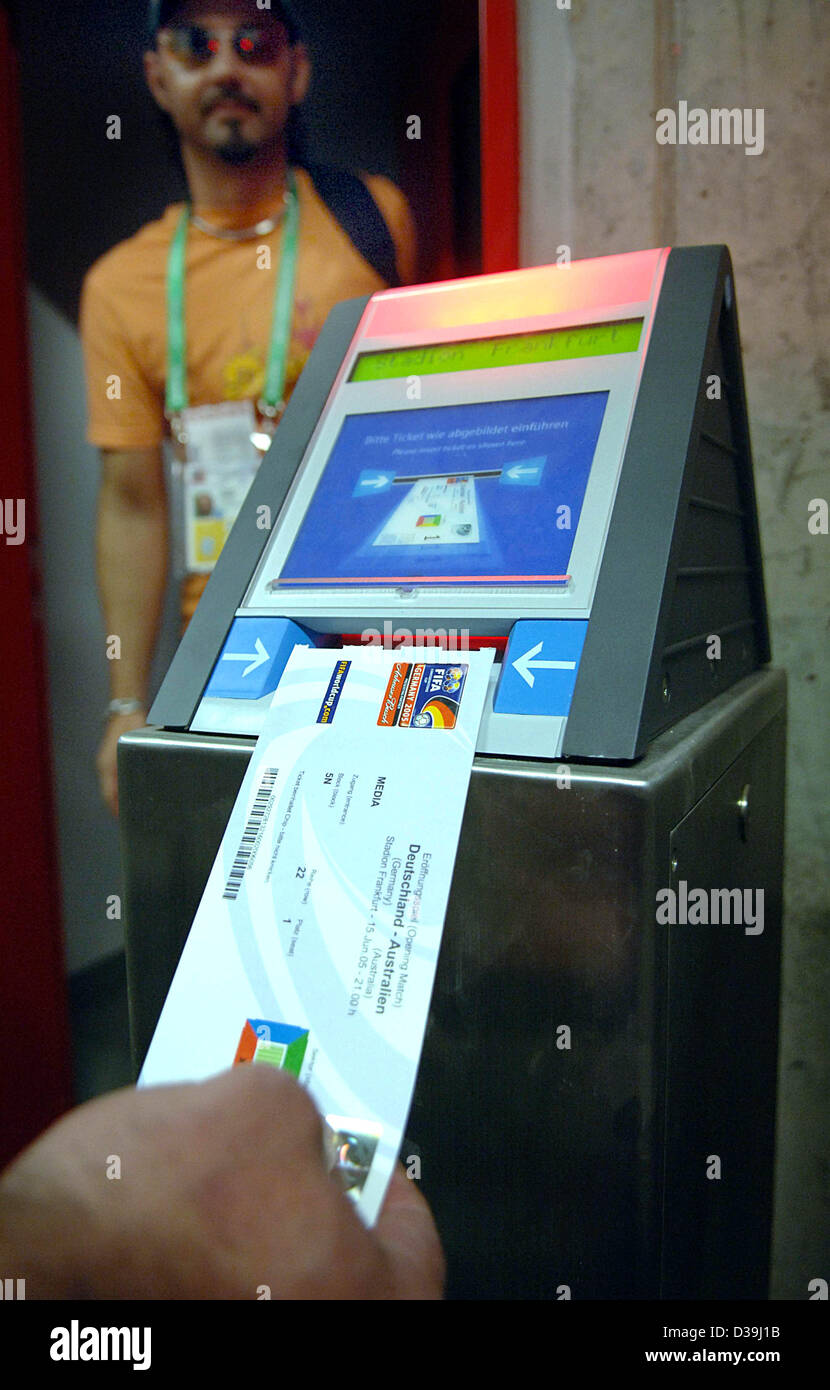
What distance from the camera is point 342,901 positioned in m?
0.66

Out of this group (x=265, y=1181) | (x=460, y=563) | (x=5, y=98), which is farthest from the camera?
(x=5, y=98)

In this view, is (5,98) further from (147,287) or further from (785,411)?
(785,411)

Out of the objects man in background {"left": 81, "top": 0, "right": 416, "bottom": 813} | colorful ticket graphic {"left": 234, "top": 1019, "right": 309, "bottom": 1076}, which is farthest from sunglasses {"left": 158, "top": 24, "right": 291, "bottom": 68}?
colorful ticket graphic {"left": 234, "top": 1019, "right": 309, "bottom": 1076}

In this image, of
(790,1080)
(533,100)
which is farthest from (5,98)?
(790,1080)

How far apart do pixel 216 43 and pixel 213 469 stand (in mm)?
754

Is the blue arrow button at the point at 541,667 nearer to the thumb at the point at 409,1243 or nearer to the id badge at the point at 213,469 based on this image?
the thumb at the point at 409,1243

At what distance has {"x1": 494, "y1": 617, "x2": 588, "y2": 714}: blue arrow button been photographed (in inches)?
27.7

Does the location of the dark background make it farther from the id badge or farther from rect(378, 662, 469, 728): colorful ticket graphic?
rect(378, 662, 469, 728): colorful ticket graphic

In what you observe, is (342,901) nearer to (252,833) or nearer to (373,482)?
(252,833)

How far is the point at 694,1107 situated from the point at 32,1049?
1664 mm

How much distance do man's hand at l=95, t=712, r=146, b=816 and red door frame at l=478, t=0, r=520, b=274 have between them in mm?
1099

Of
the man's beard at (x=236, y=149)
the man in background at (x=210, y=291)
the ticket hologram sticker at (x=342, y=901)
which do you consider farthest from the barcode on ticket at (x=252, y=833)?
the man's beard at (x=236, y=149)

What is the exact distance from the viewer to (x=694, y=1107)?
2.53 ft
